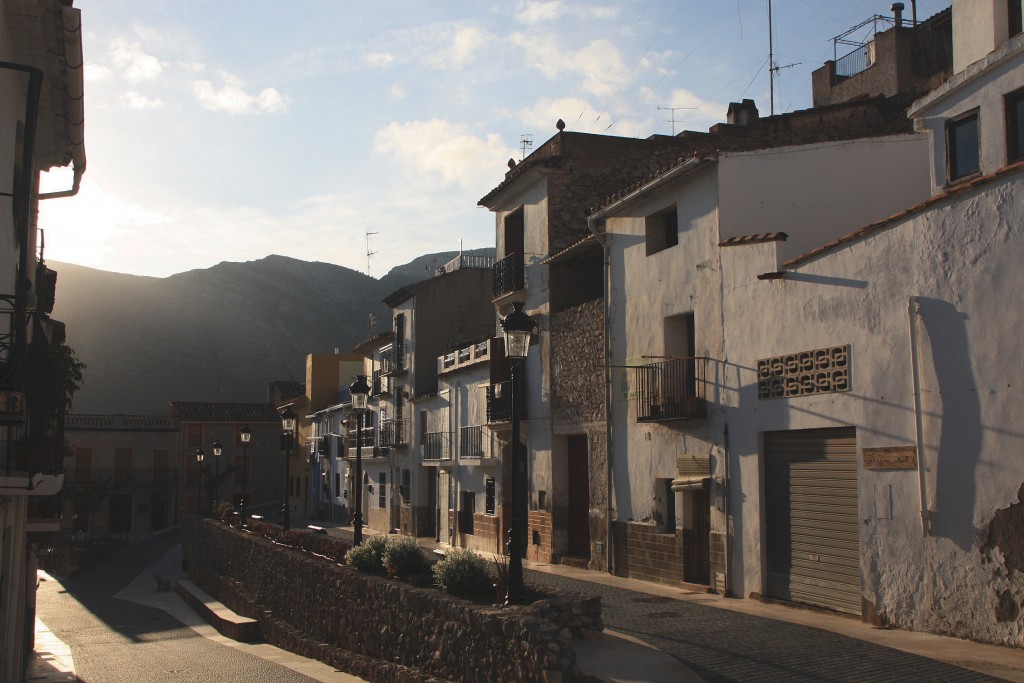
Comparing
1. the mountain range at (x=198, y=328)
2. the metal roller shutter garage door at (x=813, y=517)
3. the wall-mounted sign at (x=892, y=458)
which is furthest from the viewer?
the mountain range at (x=198, y=328)

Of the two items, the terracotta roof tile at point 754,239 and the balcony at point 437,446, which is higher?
the terracotta roof tile at point 754,239

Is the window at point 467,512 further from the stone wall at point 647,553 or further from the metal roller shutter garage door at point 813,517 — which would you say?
the metal roller shutter garage door at point 813,517

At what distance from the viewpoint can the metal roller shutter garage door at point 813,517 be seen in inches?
518

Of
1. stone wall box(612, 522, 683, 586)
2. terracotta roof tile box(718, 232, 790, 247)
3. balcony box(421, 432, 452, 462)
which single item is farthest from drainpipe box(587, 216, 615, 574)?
balcony box(421, 432, 452, 462)

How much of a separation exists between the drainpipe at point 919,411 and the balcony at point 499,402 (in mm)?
14394

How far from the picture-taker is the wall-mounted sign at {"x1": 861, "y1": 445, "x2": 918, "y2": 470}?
11820 mm

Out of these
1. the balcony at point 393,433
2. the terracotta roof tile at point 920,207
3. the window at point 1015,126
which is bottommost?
the balcony at point 393,433

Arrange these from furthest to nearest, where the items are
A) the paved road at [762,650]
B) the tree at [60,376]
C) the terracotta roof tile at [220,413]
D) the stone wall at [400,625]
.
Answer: the terracotta roof tile at [220,413] < the tree at [60,376] < the stone wall at [400,625] < the paved road at [762,650]

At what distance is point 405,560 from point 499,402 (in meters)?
12.1

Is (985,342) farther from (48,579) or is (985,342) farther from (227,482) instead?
(227,482)

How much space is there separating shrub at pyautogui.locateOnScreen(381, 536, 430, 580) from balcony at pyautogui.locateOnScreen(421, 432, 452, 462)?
16740mm

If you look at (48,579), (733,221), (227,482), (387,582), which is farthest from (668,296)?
(227,482)

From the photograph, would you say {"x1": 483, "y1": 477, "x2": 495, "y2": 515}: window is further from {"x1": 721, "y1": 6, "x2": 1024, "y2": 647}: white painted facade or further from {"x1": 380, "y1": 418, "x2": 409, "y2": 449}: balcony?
{"x1": 721, "y1": 6, "x2": 1024, "y2": 647}: white painted facade

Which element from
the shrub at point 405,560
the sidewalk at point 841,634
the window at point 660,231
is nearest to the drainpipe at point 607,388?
the window at point 660,231
